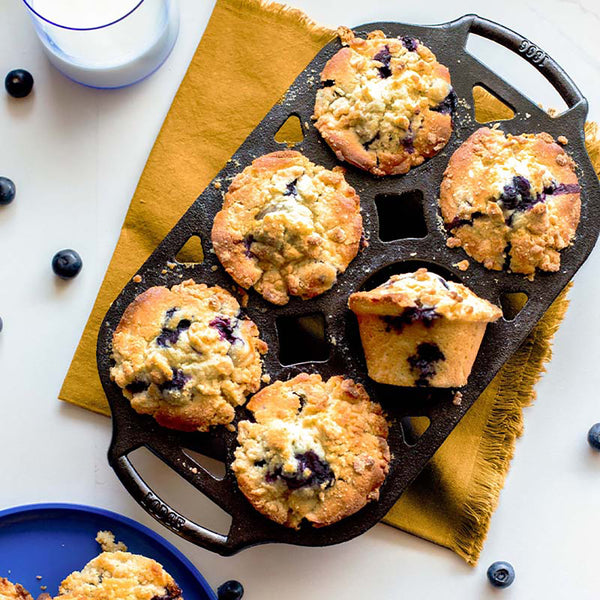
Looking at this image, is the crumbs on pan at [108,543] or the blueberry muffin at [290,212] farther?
the crumbs on pan at [108,543]

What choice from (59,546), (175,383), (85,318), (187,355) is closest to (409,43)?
(187,355)

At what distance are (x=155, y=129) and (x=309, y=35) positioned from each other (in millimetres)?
754

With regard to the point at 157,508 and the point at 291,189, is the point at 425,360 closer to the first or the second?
the point at 291,189

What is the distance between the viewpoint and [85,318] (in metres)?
3.53

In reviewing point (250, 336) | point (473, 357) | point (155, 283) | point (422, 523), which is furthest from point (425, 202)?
point (422, 523)

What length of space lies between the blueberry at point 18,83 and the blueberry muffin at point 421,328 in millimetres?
1678

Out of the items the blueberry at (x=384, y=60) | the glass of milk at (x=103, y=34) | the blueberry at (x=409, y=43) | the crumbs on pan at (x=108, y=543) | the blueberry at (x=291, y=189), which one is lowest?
the crumbs on pan at (x=108, y=543)

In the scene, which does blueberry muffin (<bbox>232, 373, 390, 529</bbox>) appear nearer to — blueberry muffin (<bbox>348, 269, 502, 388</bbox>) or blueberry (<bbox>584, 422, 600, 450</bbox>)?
blueberry muffin (<bbox>348, 269, 502, 388</bbox>)

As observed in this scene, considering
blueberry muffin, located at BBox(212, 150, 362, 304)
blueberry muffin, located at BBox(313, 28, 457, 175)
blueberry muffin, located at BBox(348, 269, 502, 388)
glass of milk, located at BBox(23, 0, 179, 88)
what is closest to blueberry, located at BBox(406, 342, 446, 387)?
blueberry muffin, located at BBox(348, 269, 502, 388)

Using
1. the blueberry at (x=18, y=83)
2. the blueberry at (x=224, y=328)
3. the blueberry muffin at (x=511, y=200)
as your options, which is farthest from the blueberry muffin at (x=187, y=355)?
the blueberry at (x=18, y=83)

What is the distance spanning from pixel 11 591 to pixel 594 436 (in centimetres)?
236

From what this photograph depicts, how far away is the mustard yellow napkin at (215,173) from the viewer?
3471 mm

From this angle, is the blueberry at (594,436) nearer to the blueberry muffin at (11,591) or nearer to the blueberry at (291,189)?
the blueberry at (291,189)

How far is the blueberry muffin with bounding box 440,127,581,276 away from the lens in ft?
10.1
